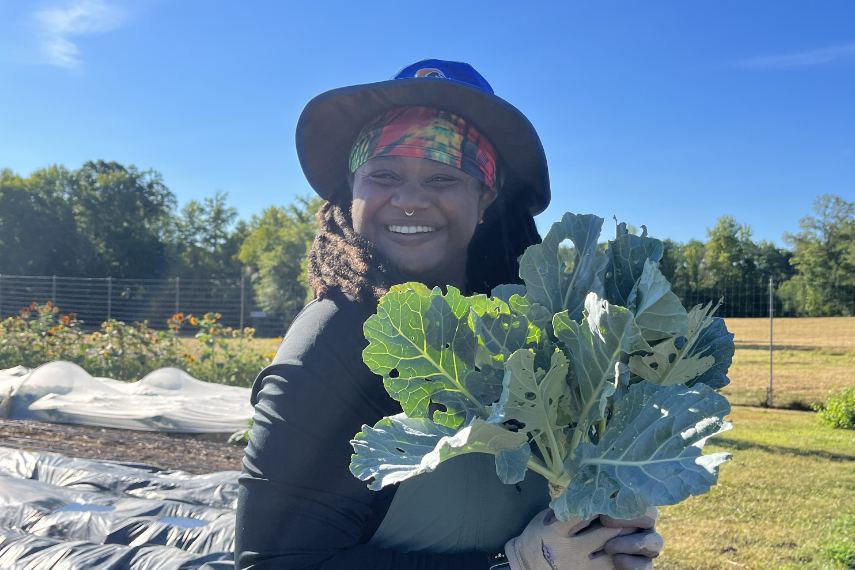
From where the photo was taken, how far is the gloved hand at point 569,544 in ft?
3.11

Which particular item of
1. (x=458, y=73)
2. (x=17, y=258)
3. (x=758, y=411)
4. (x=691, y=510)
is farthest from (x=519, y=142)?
(x=17, y=258)

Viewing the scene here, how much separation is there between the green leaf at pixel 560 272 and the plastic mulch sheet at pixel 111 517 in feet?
4.80

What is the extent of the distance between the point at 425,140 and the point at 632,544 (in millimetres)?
878

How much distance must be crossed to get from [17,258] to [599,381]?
3285 cm

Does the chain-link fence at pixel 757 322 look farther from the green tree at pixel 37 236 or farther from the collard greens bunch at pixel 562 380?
the green tree at pixel 37 236

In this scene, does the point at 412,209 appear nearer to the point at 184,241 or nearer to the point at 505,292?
the point at 505,292

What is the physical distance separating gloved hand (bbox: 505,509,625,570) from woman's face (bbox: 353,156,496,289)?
1.98ft

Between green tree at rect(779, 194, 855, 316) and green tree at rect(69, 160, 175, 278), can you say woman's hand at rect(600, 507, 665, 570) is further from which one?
green tree at rect(69, 160, 175, 278)

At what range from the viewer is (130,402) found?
247 inches

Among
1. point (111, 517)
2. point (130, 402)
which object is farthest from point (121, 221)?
point (111, 517)

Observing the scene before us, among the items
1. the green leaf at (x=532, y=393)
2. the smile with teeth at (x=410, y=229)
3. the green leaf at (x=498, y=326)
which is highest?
the smile with teeth at (x=410, y=229)

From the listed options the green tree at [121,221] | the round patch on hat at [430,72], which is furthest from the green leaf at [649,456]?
the green tree at [121,221]

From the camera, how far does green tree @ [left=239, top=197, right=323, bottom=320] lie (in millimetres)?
15883

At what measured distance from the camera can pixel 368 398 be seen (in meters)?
1.23
